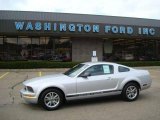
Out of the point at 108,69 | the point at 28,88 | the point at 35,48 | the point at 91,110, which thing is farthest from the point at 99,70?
the point at 35,48

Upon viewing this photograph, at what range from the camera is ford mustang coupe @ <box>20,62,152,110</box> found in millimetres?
9016

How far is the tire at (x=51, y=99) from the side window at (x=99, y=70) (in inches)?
49.0

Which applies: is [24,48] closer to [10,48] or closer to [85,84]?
[10,48]

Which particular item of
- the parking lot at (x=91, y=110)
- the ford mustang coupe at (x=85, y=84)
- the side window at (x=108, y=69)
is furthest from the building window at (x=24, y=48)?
the side window at (x=108, y=69)

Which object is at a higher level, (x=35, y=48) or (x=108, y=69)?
(x=35, y=48)

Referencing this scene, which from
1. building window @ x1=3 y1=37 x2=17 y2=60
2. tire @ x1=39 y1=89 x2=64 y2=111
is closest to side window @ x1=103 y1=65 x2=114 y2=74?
tire @ x1=39 y1=89 x2=64 y2=111

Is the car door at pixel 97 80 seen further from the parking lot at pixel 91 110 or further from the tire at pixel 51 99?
the tire at pixel 51 99

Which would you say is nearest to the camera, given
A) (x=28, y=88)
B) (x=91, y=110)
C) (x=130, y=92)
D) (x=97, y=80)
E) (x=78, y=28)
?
(x=91, y=110)

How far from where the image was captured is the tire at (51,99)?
29.3 ft

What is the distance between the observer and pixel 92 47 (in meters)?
28.9

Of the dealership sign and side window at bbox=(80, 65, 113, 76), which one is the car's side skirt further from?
the dealership sign

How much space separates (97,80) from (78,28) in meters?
16.6

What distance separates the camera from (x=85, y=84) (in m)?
9.43

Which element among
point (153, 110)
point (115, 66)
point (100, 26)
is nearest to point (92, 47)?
point (100, 26)
